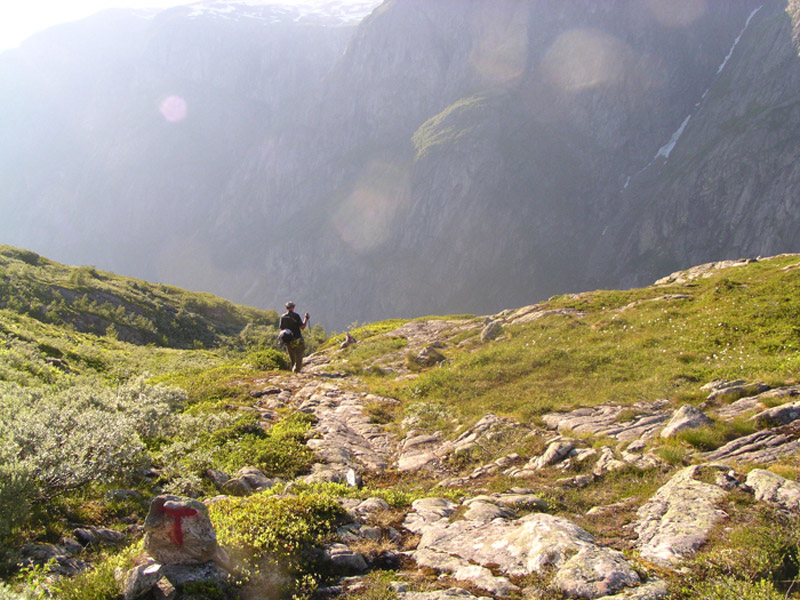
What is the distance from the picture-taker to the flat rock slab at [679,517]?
523 cm

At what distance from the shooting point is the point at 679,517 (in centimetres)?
588

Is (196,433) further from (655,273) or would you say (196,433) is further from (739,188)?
(739,188)

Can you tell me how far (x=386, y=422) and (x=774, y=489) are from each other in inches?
408

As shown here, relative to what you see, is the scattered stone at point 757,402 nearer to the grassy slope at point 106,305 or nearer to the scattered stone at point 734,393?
the scattered stone at point 734,393

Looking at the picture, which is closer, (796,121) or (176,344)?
(176,344)

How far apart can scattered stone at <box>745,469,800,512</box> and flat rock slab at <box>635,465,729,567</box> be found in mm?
416

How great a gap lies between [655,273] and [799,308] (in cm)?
15984

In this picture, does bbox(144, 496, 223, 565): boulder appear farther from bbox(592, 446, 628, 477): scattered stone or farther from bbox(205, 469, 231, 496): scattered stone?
bbox(592, 446, 628, 477): scattered stone

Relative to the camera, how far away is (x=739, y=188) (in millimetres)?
150375

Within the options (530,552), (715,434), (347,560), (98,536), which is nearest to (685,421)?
(715,434)

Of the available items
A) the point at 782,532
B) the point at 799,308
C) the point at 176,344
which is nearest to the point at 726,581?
the point at 782,532

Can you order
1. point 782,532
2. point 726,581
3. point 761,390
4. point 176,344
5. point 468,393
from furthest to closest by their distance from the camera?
1. point 176,344
2. point 468,393
3. point 761,390
4. point 782,532
5. point 726,581

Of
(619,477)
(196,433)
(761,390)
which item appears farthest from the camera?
(196,433)

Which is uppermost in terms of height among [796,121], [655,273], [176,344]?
[796,121]
